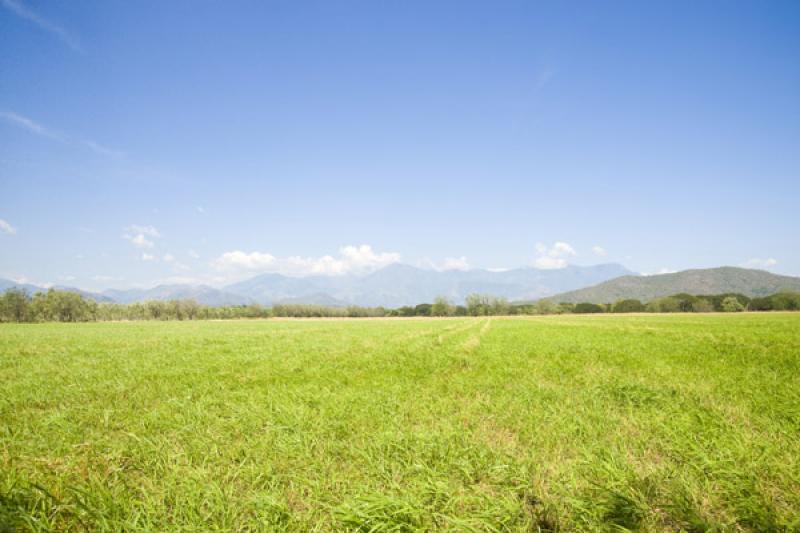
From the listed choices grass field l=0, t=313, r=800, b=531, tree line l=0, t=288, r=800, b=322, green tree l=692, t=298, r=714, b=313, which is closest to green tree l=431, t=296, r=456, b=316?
tree line l=0, t=288, r=800, b=322

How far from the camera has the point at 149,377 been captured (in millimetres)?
9836

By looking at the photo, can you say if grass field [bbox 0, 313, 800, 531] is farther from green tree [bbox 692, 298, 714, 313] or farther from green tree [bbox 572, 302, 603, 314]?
green tree [bbox 572, 302, 603, 314]

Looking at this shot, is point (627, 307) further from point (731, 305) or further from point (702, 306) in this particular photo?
point (731, 305)

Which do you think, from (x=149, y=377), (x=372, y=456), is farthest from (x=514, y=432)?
(x=149, y=377)

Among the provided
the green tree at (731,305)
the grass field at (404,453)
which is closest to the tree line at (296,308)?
the green tree at (731,305)

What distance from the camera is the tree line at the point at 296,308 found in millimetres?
110562

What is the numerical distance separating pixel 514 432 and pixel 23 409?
980 cm

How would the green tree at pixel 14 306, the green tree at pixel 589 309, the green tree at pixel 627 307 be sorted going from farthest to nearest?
the green tree at pixel 589 309, the green tree at pixel 627 307, the green tree at pixel 14 306

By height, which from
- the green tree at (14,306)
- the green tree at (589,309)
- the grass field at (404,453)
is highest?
the green tree at (14,306)

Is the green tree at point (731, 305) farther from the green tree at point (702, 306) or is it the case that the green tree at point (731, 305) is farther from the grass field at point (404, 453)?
the grass field at point (404, 453)

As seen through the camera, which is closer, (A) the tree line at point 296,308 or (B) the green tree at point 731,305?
(A) the tree line at point 296,308

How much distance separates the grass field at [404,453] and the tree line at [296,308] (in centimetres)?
14952

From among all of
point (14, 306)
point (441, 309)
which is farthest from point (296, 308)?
point (14, 306)

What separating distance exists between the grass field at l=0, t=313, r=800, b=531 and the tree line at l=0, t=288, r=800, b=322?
150 m
